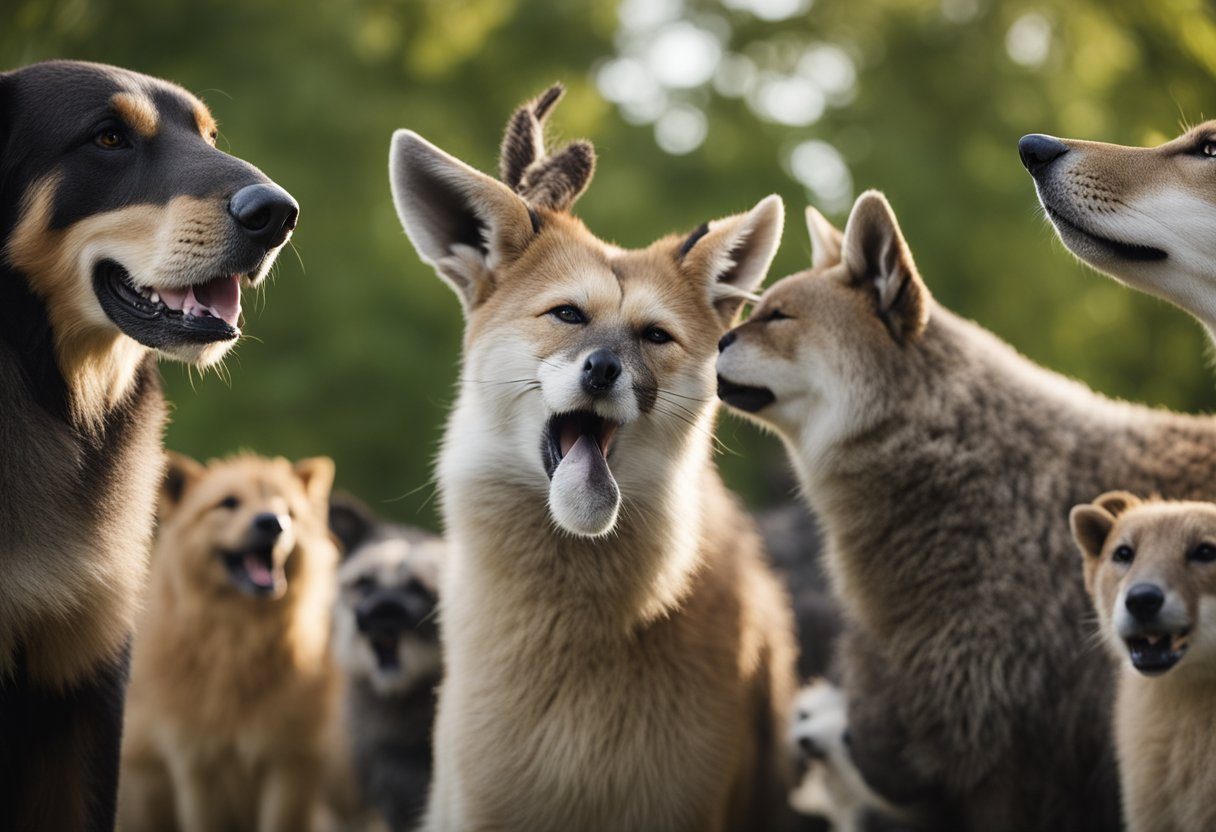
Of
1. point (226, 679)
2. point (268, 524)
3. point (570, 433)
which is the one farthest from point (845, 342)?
point (226, 679)

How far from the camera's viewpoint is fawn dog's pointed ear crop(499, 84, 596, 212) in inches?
217

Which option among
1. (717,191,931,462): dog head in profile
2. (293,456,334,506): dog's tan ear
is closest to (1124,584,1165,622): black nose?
(717,191,931,462): dog head in profile

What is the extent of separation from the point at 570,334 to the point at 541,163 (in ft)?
3.79

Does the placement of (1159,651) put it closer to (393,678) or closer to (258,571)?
(393,678)

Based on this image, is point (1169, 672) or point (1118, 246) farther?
point (1118, 246)

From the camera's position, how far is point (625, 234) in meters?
14.3

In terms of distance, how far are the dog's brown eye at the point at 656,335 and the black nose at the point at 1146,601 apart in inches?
70.3

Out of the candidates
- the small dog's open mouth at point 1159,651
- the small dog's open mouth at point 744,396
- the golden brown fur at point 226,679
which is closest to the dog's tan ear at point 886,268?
the small dog's open mouth at point 744,396

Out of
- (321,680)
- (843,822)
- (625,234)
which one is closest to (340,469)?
(625,234)

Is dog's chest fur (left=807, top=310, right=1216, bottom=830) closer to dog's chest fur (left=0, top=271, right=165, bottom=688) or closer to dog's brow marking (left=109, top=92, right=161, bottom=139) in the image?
dog's chest fur (left=0, top=271, right=165, bottom=688)

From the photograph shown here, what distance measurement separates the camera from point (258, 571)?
7.10 metres

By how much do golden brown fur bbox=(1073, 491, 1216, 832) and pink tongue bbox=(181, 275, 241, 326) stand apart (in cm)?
295

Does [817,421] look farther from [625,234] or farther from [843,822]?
[625,234]

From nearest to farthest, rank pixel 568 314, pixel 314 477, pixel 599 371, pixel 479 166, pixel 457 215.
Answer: pixel 599 371 → pixel 568 314 → pixel 457 215 → pixel 314 477 → pixel 479 166
